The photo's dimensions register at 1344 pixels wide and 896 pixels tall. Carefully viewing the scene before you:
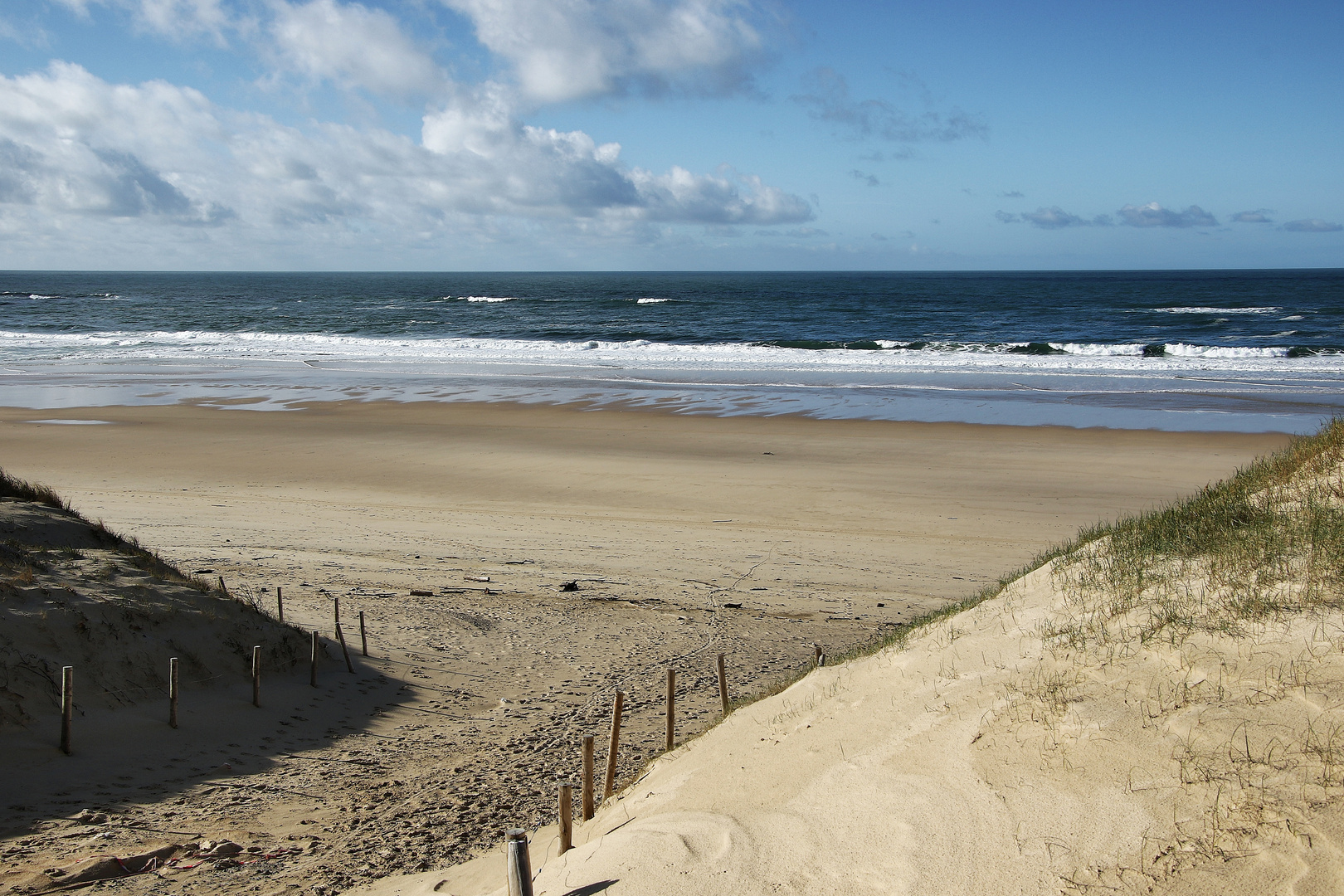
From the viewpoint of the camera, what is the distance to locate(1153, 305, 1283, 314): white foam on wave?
60156 mm

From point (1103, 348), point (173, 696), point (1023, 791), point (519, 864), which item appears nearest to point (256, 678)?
point (173, 696)

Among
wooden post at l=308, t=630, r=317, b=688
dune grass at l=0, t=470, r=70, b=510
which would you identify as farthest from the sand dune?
dune grass at l=0, t=470, r=70, b=510

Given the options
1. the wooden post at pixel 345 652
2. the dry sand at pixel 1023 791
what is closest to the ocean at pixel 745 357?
the wooden post at pixel 345 652

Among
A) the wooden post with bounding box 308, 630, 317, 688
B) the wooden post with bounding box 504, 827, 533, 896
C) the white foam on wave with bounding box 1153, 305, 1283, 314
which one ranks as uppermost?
the white foam on wave with bounding box 1153, 305, 1283, 314

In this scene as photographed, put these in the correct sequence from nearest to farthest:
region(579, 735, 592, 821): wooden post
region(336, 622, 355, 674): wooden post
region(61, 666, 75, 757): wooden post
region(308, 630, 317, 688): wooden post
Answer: region(579, 735, 592, 821): wooden post < region(61, 666, 75, 757): wooden post < region(308, 630, 317, 688): wooden post < region(336, 622, 355, 674): wooden post

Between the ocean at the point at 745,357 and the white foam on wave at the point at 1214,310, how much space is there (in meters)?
0.47

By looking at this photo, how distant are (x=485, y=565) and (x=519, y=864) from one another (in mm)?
8906

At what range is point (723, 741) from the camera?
5.28m

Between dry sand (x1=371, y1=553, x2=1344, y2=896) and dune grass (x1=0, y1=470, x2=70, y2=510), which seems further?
dune grass (x1=0, y1=470, x2=70, y2=510)

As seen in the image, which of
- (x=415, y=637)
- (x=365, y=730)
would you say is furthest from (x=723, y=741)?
(x=415, y=637)

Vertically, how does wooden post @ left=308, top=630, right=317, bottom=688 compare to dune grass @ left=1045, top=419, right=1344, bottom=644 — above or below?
below

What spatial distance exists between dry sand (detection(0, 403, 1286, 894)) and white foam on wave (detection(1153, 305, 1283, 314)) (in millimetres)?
47761

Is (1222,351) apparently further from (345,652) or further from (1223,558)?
(345,652)

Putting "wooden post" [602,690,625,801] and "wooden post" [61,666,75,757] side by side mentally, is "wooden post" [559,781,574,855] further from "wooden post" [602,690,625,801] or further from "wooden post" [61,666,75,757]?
"wooden post" [61,666,75,757]
